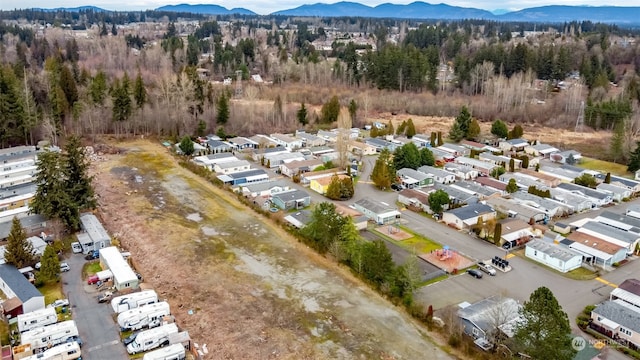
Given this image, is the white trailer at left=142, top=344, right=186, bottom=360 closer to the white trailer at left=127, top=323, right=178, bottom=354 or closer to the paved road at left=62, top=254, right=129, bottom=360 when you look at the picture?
the white trailer at left=127, top=323, right=178, bottom=354

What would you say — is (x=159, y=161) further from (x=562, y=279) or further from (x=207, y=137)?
(x=562, y=279)

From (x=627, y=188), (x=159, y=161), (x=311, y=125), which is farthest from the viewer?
(x=311, y=125)

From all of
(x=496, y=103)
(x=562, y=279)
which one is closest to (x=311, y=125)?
(x=496, y=103)

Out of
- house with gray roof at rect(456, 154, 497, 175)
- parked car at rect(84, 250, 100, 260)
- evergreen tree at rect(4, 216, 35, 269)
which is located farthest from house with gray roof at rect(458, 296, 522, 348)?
house with gray roof at rect(456, 154, 497, 175)

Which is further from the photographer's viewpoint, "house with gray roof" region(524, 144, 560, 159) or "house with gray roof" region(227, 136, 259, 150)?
"house with gray roof" region(227, 136, 259, 150)

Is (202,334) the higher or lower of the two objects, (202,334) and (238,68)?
the lower

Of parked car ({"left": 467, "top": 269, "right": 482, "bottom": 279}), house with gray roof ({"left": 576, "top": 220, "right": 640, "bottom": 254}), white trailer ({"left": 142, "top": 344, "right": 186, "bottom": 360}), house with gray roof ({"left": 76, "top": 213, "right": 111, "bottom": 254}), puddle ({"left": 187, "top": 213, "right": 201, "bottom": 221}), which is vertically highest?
house with gray roof ({"left": 76, "top": 213, "right": 111, "bottom": 254})

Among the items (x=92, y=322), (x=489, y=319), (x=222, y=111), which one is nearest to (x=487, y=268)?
(x=489, y=319)
